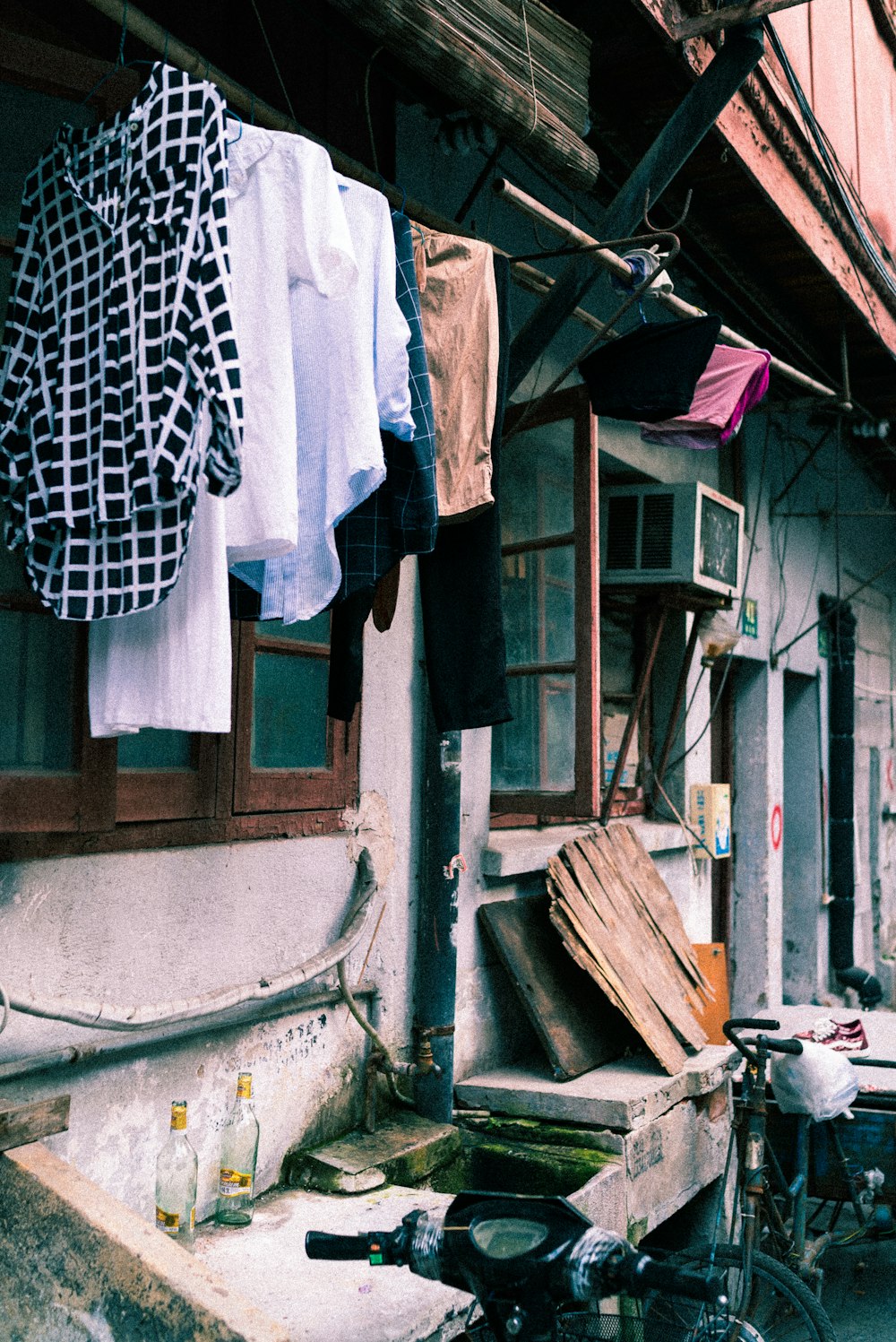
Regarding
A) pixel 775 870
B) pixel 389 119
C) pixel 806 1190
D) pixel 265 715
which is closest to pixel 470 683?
pixel 265 715

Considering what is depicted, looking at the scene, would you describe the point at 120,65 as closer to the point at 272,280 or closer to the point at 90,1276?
the point at 272,280

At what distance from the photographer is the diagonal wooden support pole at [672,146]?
421 cm

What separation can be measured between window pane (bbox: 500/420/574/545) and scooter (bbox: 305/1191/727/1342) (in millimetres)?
3661

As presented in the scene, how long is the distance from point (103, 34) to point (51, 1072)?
8.86ft

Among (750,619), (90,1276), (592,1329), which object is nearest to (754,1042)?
(592,1329)

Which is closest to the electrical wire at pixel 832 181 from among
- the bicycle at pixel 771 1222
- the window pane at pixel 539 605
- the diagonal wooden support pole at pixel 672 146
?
the diagonal wooden support pole at pixel 672 146

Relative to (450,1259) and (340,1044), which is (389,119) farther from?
(450,1259)

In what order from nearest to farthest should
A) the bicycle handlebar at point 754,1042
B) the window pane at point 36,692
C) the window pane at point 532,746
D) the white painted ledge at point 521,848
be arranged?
the window pane at point 36,692 → the bicycle handlebar at point 754,1042 → the white painted ledge at point 521,848 → the window pane at point 532,746

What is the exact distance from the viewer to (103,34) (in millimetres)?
3281

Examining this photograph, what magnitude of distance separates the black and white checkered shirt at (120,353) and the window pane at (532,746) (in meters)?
3.08

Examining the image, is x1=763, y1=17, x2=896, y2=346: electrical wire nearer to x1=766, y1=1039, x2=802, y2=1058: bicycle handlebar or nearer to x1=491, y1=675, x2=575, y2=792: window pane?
x1=491, y1=675, x2=575, y2=792: window pane

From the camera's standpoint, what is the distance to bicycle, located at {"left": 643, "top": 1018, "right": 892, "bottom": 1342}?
Result: 4.39m

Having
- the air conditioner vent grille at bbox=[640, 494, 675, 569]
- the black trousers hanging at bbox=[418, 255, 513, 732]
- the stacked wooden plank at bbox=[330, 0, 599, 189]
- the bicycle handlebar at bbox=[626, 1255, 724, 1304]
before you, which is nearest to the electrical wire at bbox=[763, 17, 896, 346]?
the stacked wooden plank at bbox=[330, 0, 599, 189]

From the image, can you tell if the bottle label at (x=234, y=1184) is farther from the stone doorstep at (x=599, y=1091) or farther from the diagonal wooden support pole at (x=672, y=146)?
the diagonal wooden support pole at (x=672, y=146)
